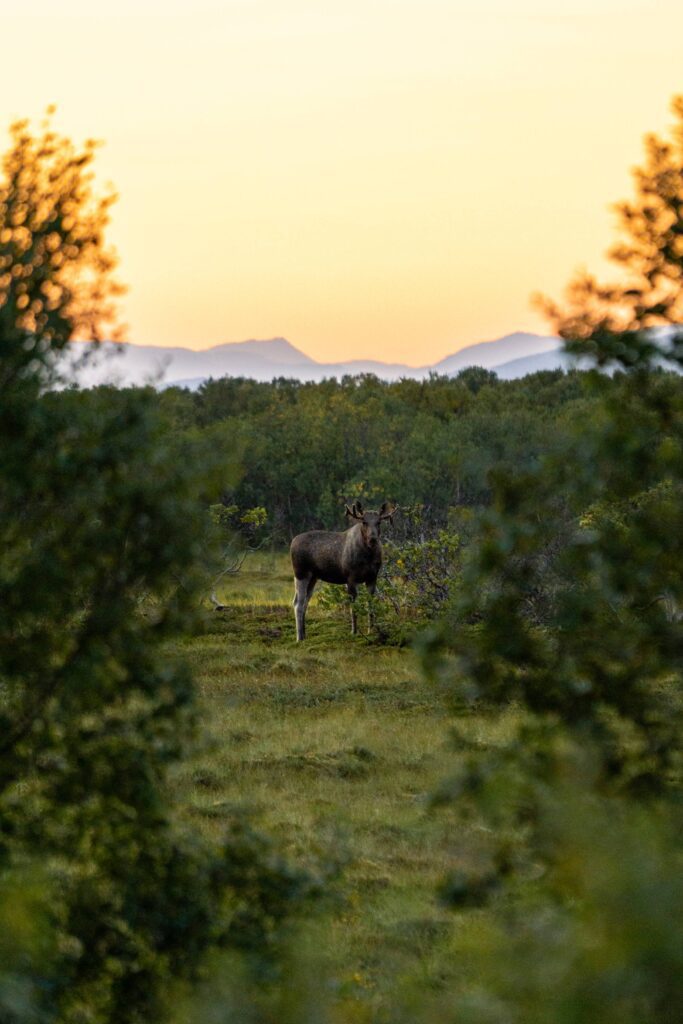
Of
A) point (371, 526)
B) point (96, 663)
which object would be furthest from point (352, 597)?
point (96, 663)

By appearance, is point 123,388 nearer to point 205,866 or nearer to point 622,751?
point 205,866

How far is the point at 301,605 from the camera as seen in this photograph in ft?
75.7

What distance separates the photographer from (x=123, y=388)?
5750mm

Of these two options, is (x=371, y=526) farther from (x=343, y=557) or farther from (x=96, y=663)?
(x=96, y=663)

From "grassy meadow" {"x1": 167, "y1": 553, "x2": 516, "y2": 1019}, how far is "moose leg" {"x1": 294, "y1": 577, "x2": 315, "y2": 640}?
0.78 ft

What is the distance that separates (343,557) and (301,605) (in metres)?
1.20

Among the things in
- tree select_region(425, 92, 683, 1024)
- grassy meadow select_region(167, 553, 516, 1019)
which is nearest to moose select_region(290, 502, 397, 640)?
grassy meadow select_region(167, 553, 516, 1019)

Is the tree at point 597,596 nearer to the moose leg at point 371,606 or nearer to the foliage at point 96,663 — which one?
the foliage at point 96,663

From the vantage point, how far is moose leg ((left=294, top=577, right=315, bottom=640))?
2297 centimetres

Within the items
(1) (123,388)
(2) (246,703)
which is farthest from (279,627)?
(1) (123,388)

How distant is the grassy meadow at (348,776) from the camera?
358 inches

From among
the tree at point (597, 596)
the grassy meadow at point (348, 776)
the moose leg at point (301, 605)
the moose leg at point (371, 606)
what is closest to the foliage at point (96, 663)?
the grassy meadow at point (348, 776)

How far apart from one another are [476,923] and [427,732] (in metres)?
6.35

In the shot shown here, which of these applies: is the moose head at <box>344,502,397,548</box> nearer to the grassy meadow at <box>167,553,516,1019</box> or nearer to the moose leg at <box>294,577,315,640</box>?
the moose leg at <box>294,577,315,640</box>
